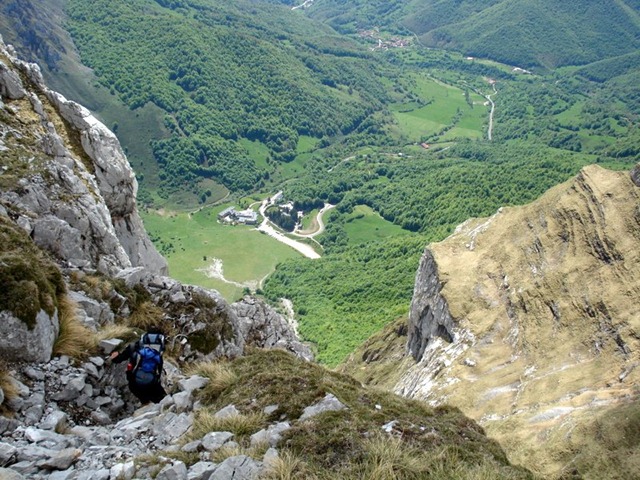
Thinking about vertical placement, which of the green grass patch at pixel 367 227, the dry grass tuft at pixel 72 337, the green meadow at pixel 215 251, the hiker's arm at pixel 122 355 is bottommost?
the green meadow at pixel 215 251

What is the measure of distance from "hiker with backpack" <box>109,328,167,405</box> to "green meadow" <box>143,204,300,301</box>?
370ft

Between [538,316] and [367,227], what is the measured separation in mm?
134406

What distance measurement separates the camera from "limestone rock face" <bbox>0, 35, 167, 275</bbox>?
21.9m

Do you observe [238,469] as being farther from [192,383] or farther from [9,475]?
[192,383]

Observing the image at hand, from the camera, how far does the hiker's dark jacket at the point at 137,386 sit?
54.3 feet

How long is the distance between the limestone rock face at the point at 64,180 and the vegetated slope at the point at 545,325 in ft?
68.1

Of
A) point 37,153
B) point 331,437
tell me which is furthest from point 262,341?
point 331,437

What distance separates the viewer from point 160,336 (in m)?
17.5

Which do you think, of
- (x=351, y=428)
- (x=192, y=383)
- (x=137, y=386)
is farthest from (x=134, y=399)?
(x=351, y=428)

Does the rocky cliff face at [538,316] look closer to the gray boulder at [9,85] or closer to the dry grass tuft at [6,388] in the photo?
the dry grass tuft at [6,388]

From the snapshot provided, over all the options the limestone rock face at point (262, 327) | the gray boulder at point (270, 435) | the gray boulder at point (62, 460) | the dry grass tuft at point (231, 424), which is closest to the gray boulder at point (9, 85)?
the limestone rock face at point (262, 327)

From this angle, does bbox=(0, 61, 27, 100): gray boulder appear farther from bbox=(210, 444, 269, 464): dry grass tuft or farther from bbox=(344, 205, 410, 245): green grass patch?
bbox=(344, 205, 410, 245): green grass patch

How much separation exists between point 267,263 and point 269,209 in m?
37.1

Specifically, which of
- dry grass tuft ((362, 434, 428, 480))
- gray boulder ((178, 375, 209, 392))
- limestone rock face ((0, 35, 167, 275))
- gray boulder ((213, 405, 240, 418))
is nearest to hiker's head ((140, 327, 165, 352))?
gray boulder ((178, 375, 209, 392))
